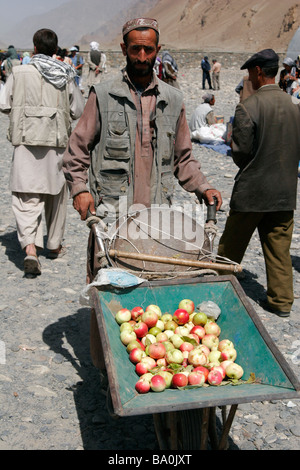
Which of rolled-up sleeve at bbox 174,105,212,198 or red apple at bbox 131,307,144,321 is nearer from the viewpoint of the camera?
red apple at bbox 131,307,144,321

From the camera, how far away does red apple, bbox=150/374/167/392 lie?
260 centimetres

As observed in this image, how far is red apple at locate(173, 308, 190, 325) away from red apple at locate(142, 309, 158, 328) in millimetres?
123

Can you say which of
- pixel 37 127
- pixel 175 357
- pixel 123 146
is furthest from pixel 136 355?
pixel 37 127

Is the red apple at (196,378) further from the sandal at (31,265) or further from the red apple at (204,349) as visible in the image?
the sandal at (31,265)

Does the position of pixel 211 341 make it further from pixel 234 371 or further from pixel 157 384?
pixel 157 384

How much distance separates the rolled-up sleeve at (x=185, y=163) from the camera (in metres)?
3.70

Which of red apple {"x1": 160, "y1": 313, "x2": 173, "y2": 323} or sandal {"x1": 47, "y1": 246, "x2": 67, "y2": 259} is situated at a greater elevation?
red apple {"x1": 160, "y1": 313, "x2": 173, "y2": 323}

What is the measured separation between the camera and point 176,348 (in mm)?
3045

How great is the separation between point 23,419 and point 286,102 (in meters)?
3.22

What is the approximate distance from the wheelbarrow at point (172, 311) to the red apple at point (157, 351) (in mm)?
133

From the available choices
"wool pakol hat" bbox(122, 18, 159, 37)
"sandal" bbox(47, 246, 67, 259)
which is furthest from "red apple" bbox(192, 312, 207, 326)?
"sandal" bbox(47, 246, 67, 259)

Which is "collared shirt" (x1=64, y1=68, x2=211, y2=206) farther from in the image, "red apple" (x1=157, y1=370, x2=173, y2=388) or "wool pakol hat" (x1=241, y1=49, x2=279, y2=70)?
"wool pakol hat" (x1=241, y1=49, x2=279, y2=70)

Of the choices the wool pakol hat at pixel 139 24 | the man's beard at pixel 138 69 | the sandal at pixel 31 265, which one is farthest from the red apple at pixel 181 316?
the sandal at pixel 31 265

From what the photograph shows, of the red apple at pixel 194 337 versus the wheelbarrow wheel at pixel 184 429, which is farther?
the red apple at pixel 194 337
